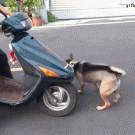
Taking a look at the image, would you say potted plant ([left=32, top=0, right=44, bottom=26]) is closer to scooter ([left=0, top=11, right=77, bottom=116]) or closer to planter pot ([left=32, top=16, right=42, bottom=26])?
planter pot ([left=32, top=16, right=42, bottom=26])

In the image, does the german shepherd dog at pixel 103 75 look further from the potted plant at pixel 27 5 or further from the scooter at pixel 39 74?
the potted plant at pixel 27 5

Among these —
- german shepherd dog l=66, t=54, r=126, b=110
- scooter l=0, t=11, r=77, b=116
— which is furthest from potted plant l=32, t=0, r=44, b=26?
scooter l=0, t=11, r=77, b=116

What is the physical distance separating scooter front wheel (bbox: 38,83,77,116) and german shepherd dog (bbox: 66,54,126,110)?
0.51 meters

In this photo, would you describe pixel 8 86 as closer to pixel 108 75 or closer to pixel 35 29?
pixel 108 75

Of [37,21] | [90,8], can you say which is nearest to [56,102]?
[37,21]

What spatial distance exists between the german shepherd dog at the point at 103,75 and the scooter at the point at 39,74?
19.7 inches

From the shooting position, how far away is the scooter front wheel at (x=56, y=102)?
9.07 feet

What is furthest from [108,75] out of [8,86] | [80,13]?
[80,13]

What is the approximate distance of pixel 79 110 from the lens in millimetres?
3062

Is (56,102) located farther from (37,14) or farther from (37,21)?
(37,14)

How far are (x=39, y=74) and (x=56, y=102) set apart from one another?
0.54m

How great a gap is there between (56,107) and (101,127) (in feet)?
2.30

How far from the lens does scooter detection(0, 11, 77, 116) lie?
2539mm

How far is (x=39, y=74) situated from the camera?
255 centimetres
